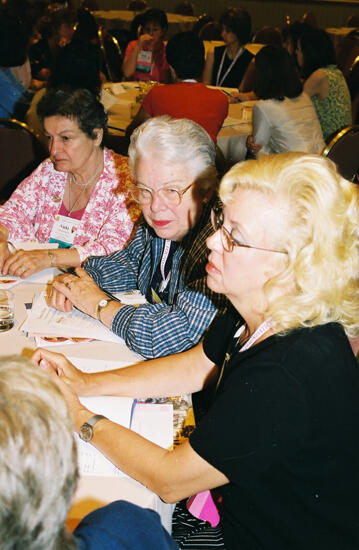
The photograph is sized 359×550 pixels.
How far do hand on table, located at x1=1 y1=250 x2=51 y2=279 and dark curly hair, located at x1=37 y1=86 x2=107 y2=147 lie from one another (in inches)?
26.4

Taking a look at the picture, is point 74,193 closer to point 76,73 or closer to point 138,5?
point 76,73

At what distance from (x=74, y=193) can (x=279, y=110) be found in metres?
2.15

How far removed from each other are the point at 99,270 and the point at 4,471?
1679 millimetres

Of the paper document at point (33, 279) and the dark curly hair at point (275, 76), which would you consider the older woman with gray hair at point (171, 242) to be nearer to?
the paper document at point (33, 279)

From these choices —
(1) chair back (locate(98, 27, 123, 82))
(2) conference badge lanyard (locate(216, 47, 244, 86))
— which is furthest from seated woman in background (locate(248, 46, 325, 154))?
(1) chair back (locate(98, 27, 123, 82))

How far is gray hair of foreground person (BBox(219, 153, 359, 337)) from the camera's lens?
1.25 metres

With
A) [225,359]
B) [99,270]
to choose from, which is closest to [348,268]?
[225,359]

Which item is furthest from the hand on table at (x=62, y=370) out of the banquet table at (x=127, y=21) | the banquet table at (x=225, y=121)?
the banquet table at (x=127, y=21)

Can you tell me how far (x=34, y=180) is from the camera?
2746mm

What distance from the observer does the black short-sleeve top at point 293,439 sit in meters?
1.15

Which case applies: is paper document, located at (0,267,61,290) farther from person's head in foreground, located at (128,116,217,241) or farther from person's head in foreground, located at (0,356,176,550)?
person's head in foreground, located at (0,356,176,550)

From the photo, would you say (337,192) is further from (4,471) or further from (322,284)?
(4,471)

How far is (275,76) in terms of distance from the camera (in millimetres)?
4199

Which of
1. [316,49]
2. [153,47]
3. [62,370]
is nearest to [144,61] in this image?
[153,47]
